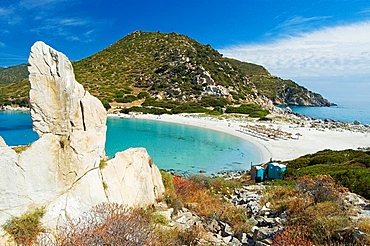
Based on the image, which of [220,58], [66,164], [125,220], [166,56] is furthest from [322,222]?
[220,58]

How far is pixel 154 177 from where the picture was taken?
10.5 meters

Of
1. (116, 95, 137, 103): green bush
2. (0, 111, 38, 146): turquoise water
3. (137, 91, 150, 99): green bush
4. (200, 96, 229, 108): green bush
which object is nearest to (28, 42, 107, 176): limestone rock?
(0, 111, 38, 146): turquoise water

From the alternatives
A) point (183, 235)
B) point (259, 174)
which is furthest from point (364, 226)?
point (259, 174)

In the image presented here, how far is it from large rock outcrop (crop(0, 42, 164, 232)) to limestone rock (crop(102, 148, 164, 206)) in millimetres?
43

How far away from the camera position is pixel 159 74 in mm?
101500

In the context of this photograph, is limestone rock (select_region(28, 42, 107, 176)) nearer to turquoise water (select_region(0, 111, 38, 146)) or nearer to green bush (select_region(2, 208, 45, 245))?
green bush (select_region(2, 208, 45, 245))

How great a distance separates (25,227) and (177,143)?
34.5m

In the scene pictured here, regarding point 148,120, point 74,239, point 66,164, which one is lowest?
point 148,120

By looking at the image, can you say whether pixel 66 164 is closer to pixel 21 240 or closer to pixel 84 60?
pixel 21 240

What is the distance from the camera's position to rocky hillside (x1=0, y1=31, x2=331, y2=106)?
9156 centimetres

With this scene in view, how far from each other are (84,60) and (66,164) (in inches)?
4993

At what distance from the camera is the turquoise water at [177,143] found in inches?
1171

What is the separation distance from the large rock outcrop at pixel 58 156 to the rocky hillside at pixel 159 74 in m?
76.5

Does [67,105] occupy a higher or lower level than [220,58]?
lower
